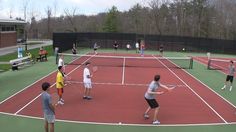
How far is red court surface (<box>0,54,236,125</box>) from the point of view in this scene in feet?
48.2

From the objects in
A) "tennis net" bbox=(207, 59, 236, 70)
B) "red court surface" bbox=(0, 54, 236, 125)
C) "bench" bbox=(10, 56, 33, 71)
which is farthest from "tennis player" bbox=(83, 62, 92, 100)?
"tennis net" bbox=(207, 59, 236, 70)

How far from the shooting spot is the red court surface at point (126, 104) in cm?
1469

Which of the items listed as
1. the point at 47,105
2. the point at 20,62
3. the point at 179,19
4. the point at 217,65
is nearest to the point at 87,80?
the point at 47,105

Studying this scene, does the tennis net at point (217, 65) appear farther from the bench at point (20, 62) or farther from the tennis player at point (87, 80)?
the tennis player at point (87, 80)

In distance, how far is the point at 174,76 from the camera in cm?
2720

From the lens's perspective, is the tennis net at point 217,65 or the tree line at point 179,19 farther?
the tree line at point 179,19

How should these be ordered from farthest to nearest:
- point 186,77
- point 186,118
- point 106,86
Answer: point 186,77, point 106,86, point 186,118

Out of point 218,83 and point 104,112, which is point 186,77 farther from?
point 104,112

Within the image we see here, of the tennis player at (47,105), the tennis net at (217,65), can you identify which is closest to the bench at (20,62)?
the tennis net at (217,65)

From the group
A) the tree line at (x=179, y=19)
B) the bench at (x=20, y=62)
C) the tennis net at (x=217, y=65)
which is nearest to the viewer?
the bench at (x=20, y=62)

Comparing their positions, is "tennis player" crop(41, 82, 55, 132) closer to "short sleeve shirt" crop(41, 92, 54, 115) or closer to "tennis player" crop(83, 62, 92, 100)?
"short sleeve shirt" crop(41, 92, 54, 115)

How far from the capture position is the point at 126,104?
17.0 meters

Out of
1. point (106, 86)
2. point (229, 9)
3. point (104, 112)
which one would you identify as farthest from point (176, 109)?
point (229, 9)

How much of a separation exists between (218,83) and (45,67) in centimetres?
1354
